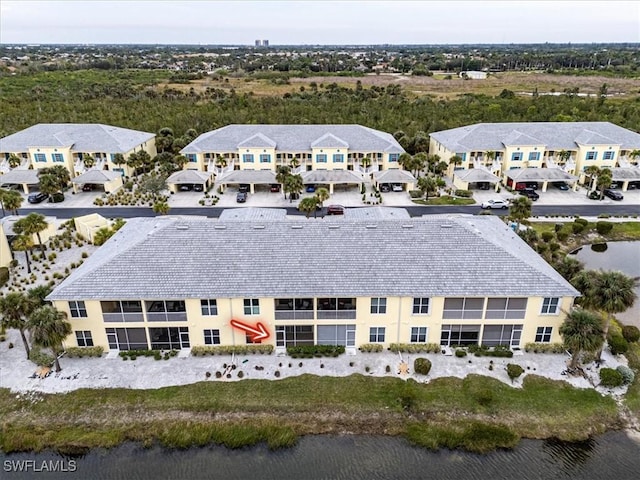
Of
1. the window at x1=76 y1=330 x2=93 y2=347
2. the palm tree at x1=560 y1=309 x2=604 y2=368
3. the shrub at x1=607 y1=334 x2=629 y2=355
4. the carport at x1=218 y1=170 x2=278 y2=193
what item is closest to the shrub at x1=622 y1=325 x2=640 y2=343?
the shrub at x1=607 y1=334 x2=629 y2=355

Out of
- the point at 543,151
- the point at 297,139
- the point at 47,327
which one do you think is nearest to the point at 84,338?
the point at 47,327

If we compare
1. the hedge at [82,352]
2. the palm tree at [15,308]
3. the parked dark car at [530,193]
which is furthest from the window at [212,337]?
the parked dark car at [530,193]

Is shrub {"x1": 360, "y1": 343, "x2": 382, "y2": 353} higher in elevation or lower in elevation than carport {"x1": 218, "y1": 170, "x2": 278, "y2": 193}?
lower

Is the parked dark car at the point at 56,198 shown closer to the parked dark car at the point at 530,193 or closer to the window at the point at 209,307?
the window at the point at 209,307

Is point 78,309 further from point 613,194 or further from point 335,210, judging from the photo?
point 613,194

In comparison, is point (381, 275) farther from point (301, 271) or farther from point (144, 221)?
point (144, 221)

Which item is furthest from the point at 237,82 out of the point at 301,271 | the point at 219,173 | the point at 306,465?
the point at 306,465

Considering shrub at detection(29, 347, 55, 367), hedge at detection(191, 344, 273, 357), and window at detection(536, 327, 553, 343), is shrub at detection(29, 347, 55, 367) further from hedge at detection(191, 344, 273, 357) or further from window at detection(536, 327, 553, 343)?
window at detection(536, 327, 553, 343)
